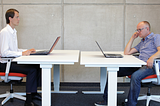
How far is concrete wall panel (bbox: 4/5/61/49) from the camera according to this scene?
456cm

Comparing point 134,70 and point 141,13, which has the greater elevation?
point 141,13

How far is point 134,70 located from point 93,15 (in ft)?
6.40

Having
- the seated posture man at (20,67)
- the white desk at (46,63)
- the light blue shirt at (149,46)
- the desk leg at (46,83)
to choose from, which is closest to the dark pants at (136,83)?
the light blue shirt at (149,46)

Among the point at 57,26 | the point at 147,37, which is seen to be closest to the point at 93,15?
the point at 57,26

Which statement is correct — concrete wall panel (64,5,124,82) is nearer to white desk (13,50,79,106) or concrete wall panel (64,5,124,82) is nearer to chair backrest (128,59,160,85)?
chair backrest (128,59,160,85)

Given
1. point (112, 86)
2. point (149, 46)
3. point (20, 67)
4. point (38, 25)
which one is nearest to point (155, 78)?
point (149, 46)

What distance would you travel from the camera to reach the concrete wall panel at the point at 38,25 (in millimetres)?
4562

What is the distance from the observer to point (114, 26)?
4.57 metres

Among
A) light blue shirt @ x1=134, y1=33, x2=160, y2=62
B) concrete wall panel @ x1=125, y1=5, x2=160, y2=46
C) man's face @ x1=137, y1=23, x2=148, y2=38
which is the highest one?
concrete wall panel @ x1=125, y1=5, x2=160, y2=46

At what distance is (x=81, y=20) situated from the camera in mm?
4578

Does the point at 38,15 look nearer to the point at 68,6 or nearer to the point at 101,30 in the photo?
the point at 68,6

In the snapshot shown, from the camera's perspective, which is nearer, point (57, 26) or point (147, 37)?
point (147, 37)

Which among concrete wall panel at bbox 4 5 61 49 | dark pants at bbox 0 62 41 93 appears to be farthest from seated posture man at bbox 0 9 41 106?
concrete wall panel at bbox 4 5 61 49

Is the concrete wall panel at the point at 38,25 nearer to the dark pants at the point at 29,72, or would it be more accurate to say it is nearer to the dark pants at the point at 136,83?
the dark pants at the point at 29,72
